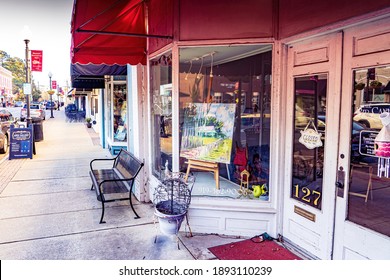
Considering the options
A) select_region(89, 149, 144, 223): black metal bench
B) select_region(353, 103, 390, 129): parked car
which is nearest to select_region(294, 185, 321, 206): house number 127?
select_region(353, 103, 390, 129): parked car

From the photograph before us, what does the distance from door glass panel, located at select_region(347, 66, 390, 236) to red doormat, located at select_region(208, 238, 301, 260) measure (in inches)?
41.7

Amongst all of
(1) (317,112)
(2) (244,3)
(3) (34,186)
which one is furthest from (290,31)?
(3) (34,186)

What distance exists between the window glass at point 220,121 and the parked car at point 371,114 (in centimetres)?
167

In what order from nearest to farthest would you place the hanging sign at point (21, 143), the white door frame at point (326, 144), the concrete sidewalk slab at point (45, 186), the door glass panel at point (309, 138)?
the white door frame at point (326, 144) → the door glass panel at point (309, 138) → the concrete sidewalk slab at point (45, 186) → the hanging sign at point (21, 143)

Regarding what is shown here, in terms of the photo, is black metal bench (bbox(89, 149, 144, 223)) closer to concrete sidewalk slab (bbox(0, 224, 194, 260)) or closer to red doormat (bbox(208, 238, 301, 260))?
concrete sidewalk slab (bbox(0, 224, 194, 260))

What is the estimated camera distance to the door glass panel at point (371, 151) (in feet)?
10.1

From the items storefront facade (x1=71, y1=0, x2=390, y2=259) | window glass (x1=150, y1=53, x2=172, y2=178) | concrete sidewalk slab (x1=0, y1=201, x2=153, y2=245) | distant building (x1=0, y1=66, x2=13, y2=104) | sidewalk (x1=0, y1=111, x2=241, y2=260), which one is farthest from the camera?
distant building (x1=0, y1=66, x2=13, y2=104)

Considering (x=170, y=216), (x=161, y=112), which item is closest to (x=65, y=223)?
(x=170, y=216)

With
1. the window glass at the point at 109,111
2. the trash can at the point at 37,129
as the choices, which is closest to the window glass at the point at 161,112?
the window glass at the point at 109,111

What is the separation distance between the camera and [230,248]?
4258 millimetres

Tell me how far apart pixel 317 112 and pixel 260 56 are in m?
1.61

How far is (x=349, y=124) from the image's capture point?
11.0 ft

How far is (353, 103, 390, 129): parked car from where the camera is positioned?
3076 mm

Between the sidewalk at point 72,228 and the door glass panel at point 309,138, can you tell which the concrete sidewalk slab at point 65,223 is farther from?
the door glass panel at point 309,138
